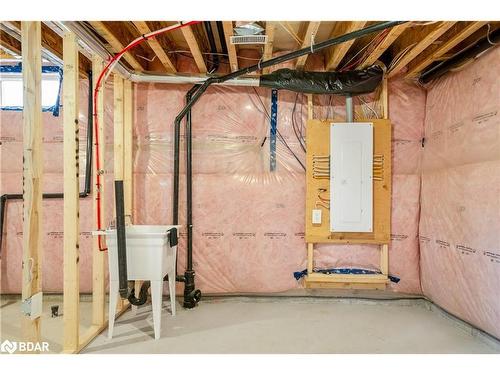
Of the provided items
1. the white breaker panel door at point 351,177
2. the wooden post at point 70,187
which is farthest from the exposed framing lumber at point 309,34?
the wooden post at point 70,187

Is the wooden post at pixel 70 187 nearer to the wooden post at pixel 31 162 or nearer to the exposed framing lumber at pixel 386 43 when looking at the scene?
the wooden post at pixel 31 162

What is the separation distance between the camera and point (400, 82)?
121 inches

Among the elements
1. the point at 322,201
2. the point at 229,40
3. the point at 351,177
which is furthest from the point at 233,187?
the point at 229,40

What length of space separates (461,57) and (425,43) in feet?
1.25

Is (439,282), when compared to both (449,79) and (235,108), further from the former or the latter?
(235,108)

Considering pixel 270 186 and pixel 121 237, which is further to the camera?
pixel 270 186

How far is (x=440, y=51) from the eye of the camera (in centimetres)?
243

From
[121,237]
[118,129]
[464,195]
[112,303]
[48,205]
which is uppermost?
[118,129]

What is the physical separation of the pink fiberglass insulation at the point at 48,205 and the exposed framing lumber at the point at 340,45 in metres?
2.17

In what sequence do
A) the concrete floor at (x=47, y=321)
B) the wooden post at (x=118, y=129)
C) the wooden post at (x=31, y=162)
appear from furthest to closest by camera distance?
the wooden post at (x=118, y=129) → the concrete floor at (x=47, y=321) → the wooden post at (x=31, y=162)

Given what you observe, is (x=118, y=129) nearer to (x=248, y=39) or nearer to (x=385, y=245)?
(x=248, y=39)

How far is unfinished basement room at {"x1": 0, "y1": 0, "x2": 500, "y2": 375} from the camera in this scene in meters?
2.31

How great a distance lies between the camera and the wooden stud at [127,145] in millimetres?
2865

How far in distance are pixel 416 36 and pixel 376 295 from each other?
2.26 m
